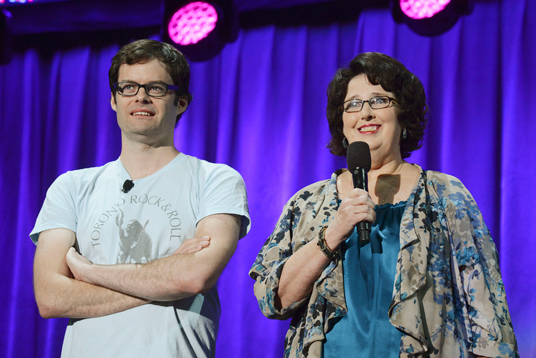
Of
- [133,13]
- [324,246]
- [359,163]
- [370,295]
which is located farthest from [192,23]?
[370,295]

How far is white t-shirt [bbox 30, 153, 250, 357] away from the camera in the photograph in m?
1.75

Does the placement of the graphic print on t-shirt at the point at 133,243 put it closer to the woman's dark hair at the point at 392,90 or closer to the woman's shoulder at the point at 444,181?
the woman's dark hair at the point at 392,90

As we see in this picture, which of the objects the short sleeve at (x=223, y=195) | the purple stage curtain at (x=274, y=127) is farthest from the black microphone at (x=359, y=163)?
the purple stage curtain at (x=274, y=127)

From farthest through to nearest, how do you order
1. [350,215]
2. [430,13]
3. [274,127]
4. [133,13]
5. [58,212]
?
[133,13] < [274,127] < [430,13] < [58,212] < [350,215]

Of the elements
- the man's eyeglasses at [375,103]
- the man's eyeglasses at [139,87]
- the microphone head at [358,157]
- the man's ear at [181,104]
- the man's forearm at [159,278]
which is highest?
the man's eyeglasses at [139,87]

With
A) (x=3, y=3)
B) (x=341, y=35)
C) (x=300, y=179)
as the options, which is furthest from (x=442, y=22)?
(x=3, y=3)

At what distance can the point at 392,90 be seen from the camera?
6.09ft

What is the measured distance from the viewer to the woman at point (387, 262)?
149 cm

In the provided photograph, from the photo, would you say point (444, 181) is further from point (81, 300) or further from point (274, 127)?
point (274, 127)

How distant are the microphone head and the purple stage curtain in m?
1.31

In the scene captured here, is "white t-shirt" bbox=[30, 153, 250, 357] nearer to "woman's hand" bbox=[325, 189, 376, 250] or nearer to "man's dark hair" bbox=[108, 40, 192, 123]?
"man's dark hair" bbox=[108, 40, 192, 123]

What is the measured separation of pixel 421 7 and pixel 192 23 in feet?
4.49

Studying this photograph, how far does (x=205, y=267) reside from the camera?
1730 millimetres

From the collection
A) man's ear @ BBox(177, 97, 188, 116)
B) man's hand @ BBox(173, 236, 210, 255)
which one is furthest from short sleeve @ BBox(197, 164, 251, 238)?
man's ear @ BBox(177, 97, 188, 116)
